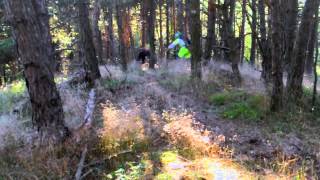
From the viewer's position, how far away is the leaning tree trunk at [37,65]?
19.1 ft

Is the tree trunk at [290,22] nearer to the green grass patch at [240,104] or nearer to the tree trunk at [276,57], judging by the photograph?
the green grass patch at [240,104]

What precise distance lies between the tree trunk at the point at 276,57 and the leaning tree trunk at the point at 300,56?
2.76 feet

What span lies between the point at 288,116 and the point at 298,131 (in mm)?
698

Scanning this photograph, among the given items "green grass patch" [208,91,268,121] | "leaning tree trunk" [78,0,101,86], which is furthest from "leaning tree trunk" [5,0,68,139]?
"leaning tree trunk" [78,0,101,86]

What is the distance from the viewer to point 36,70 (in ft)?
19.5

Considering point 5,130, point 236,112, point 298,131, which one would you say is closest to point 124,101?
point 236,112

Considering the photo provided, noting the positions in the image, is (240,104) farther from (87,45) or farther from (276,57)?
(87,45)

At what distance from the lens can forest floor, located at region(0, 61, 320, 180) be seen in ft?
18.1

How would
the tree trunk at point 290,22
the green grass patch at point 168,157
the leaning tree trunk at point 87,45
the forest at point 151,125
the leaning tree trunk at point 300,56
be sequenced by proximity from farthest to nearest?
the leaning tree trunk at point 87,45, the tree trunk at point 290,22, the leaning tree trunk at point 300,56, the green grass patch at point 168,157, the forest at point 151,125

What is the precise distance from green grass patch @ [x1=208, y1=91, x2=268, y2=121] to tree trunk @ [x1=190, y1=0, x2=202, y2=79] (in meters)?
1.53

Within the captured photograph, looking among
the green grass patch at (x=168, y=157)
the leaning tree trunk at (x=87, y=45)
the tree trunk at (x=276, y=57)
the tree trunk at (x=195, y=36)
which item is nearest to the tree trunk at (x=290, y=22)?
the tree trunk at (x=276, y=57)

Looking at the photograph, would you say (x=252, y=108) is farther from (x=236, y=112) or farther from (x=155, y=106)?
(x=155, y=106)

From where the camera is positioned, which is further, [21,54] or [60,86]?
[60,86]

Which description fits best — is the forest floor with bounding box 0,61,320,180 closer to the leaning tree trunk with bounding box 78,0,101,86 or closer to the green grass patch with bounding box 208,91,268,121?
A: the green grass patch with bounding box 208,91,268,121
